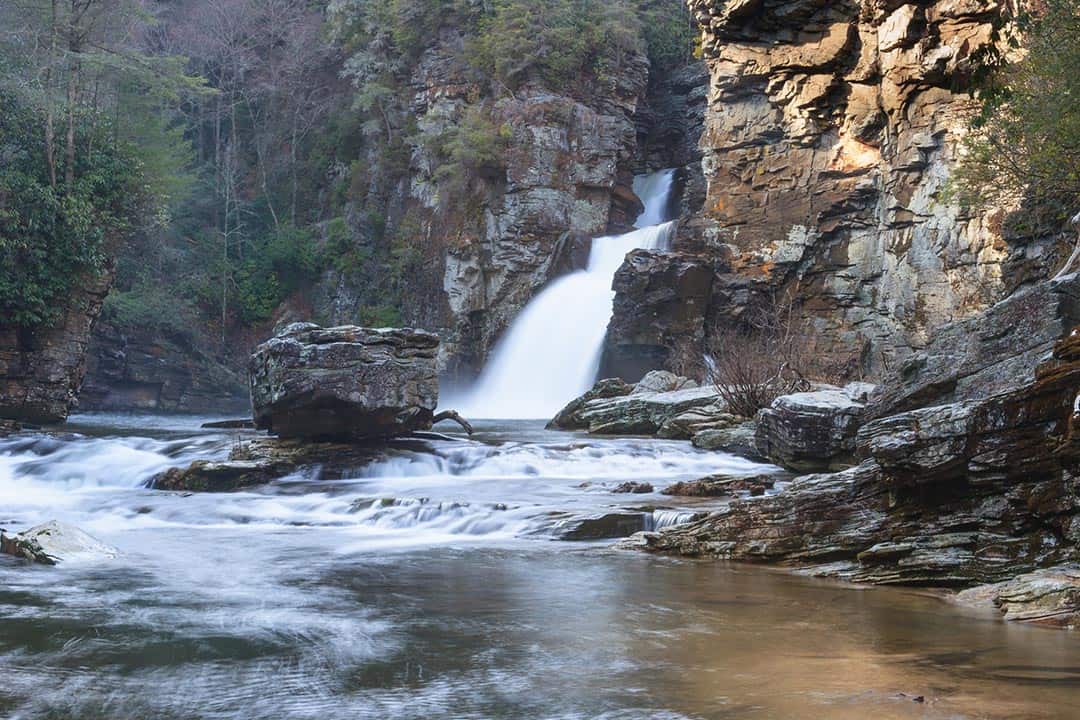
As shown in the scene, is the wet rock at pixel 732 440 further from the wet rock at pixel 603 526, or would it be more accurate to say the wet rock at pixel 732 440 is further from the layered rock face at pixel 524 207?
the layered rock face at pixel 524 207

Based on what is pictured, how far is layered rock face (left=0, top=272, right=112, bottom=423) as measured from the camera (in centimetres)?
2216

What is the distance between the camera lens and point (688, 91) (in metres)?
37.8

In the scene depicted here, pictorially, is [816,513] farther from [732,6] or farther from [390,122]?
[390,122]

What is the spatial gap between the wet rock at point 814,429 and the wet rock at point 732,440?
1.56 meters

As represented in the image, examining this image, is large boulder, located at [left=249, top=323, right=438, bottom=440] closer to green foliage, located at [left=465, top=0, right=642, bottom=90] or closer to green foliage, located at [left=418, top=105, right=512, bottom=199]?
green foliage, located at [left=418, top=105, right=512, bottom=199]

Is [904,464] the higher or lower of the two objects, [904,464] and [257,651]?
the higher

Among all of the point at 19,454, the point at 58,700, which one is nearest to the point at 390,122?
the point at 19,454

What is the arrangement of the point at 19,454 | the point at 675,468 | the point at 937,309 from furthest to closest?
the point at 937,309 → the point at 19,454 → the point at 675,468

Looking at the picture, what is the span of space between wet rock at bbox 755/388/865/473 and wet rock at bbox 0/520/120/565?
8.09 metres

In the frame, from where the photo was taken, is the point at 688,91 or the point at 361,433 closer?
the point at 361,433

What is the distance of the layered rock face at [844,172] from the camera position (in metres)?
23.4

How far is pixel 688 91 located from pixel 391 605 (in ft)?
109

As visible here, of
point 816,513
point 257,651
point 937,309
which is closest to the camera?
point 257,651

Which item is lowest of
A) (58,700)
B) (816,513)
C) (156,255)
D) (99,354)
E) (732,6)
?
(58,700)
